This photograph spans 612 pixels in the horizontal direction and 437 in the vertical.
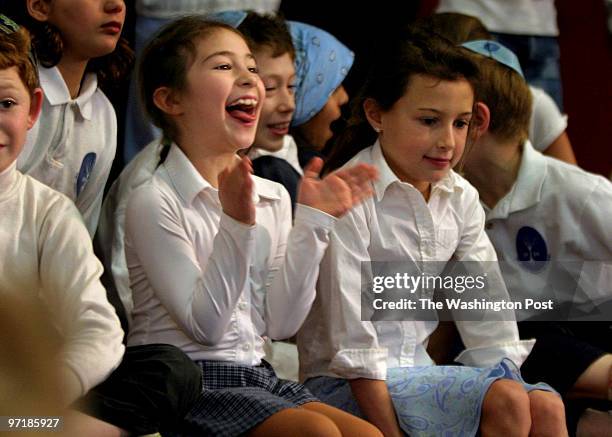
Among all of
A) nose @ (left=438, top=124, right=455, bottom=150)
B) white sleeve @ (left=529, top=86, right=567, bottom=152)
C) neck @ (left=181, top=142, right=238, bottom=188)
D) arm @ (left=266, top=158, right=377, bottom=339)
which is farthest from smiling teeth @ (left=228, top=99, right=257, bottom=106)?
white sleeve @ (left=529, top=86, right=567, bottom=152)

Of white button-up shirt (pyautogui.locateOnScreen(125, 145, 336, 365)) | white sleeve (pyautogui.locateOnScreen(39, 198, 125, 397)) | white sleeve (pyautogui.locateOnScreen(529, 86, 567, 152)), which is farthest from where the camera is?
white sleeve (pyautogui.locateOnScreen(529, 86, 567, 152))

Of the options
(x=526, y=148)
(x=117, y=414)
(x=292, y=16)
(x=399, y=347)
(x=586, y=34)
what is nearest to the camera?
(x=117, y=414)

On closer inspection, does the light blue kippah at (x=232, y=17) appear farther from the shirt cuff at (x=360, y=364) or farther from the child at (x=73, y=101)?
the shirt cuff at (x=360, y=364)

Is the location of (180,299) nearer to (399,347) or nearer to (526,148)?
(399,347)

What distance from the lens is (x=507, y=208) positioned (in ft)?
9.51

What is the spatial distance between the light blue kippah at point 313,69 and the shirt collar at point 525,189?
0.58 meters

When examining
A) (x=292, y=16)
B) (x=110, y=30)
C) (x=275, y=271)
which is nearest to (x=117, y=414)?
(x=275, y=271)

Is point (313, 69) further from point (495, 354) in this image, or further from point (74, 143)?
point (495, 354)

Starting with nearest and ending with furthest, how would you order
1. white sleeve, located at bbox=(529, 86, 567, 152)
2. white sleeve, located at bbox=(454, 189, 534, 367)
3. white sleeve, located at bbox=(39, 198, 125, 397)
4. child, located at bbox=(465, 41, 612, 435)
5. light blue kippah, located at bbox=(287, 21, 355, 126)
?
white sleeve, located at bbox=(39, 198, 125, 397), white sleeve, located at bbox=(454, 189, 534, 367), child, located at bbox=(465, 41, 612, 435), light blue kippah, located at bbox=(287, 21, 355, 126), white sleeve, located at bbox=(529, 86, 567, 152)

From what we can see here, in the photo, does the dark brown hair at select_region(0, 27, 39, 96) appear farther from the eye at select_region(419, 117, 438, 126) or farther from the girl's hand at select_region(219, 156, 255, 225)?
the eye at select_region(419, 117, 438, 126)

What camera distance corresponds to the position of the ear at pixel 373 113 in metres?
2.65

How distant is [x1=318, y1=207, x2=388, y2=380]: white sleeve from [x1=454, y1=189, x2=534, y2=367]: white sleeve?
0.83ft

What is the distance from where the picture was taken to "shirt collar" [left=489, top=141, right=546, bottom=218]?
290 centimetres

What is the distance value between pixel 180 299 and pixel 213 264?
10 cm
